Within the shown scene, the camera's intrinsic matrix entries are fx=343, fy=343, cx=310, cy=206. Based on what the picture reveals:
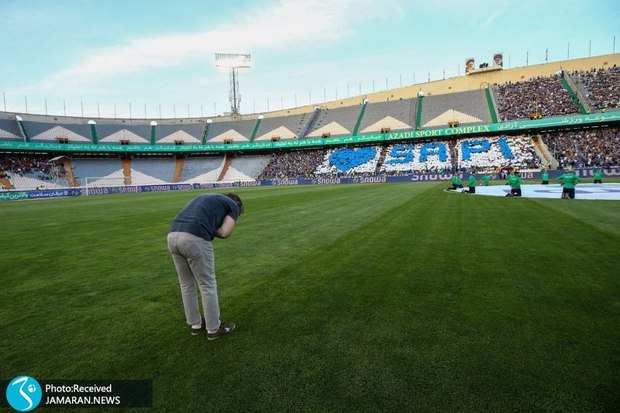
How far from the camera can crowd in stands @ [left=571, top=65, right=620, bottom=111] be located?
4628cm

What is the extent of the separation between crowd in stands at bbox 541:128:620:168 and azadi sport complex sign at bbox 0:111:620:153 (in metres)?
1.52

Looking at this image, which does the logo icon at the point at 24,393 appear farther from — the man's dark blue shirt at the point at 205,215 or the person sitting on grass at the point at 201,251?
the man's dark blue shirt at the point at 205,215

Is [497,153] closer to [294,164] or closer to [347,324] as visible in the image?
[294,164]

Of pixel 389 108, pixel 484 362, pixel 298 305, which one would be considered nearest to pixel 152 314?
pixel 298 305

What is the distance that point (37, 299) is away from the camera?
17.2ft

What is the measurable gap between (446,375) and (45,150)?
6979 centimetres

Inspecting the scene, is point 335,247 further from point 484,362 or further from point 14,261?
point 14,261

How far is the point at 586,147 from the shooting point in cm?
4300

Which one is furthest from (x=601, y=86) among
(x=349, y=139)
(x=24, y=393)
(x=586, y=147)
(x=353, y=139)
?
(x=24, y=393)

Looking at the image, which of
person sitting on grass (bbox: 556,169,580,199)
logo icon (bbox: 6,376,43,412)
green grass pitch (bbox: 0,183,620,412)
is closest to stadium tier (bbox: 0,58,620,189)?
person sitting on grass (bbox: 556,169,580,199)

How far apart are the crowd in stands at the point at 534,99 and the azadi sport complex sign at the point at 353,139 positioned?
2.81 metres

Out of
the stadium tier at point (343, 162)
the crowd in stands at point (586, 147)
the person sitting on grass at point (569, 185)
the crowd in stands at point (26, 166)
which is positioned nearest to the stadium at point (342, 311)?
the person sitting on grass at point (569, 185)

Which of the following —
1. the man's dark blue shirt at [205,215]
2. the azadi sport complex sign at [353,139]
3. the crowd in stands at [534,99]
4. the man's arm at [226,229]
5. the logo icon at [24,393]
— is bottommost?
the logo icon at [24,393]

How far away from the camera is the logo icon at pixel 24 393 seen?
2902mm
